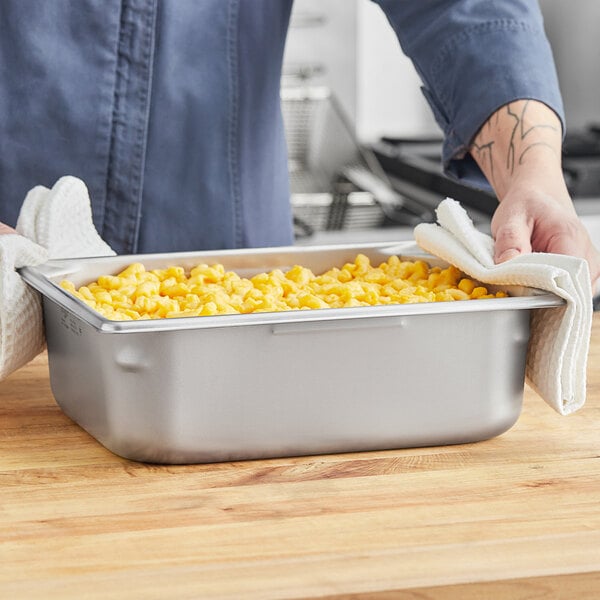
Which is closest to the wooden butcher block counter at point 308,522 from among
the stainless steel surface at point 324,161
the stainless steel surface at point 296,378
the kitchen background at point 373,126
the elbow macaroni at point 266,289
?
the stainless steel surface at point 296,378

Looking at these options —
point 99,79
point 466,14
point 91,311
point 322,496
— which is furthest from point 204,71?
point 322,496

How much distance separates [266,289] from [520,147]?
0.43 m

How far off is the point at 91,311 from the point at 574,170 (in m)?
1.81

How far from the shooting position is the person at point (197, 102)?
1.36 m

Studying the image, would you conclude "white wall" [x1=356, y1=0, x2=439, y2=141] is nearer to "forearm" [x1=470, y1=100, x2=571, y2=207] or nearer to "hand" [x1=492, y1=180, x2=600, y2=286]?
"forearm" [x1=470, y1=100, x2=571, y2=207]

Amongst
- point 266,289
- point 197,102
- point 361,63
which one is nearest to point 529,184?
point 266,289

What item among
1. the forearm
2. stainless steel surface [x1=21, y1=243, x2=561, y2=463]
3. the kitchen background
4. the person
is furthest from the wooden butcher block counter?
the kitchen background

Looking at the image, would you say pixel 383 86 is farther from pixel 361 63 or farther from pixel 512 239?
pixel 512 239

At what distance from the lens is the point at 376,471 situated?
0.92 meters

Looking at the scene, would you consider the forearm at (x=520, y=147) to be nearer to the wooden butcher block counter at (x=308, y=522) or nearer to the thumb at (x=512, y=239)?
the thumb at (x=512, y=239)

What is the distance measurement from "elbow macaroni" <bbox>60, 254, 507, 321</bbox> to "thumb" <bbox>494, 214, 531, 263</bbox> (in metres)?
0.04

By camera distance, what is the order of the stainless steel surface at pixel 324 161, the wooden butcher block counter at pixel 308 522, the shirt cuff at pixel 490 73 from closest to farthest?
the wooden butcher block counter at pixel 308 522 < the shirt cuff at pixel 490 73 < the stainless steel surface at pixel 324 161

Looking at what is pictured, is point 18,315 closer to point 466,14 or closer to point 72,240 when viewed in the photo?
point 72,240

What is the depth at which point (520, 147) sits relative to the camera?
1.29 metres
